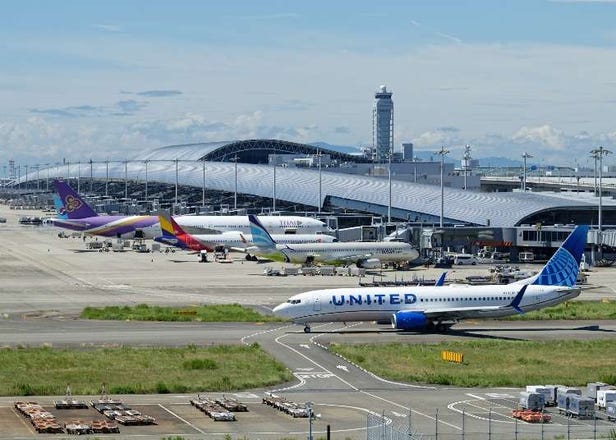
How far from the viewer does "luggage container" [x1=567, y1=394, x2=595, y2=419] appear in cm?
5322

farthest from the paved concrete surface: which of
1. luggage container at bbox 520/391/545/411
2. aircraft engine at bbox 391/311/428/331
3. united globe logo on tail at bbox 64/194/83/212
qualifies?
united globe logo on tail at bbox 64/194/83/212

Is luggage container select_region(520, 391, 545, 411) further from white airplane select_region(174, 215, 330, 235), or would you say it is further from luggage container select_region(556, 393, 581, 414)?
white airplane select_region(174, 215, 330, 235)

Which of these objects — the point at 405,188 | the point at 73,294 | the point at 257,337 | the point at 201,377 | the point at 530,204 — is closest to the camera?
the point at 201,377

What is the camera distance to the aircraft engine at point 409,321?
3167 inches

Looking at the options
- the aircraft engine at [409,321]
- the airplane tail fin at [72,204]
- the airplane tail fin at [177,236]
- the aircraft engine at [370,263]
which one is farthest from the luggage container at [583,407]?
the airplane tail fin at [72,204]

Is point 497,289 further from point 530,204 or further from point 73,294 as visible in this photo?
point 530,204

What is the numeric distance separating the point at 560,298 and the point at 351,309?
1451cm

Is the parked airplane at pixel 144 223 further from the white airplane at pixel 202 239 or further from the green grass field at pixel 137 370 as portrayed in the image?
the green grass field at pixel 137 370

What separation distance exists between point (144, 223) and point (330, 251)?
154 ft

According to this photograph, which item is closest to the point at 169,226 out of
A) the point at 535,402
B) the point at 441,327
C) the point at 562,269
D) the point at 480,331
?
the point at 441,327

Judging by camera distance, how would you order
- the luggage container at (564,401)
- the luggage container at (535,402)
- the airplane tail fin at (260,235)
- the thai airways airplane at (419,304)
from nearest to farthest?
the luggage container at (564,401)
the luggage container at (535,402)
the thai airways airplane at (419,304)
the airplane tail fin at (260,235)

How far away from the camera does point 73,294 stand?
10862 centimetres

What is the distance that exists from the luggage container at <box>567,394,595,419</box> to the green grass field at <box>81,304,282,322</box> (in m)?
37.1

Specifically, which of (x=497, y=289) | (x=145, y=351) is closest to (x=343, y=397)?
(x=145, y=351)
